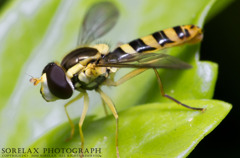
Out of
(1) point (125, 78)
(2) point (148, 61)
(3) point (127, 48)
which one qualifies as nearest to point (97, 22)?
(3) point (127, 48)

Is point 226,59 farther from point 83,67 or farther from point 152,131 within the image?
point 152,131

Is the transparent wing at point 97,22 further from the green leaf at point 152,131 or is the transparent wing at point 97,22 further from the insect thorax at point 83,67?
the green leaf at point 152,131

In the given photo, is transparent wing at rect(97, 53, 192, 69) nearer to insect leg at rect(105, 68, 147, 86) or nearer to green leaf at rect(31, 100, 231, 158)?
insect leg at rect(105, 68, 147, 86)

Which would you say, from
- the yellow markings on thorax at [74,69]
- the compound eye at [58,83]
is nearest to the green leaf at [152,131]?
the compound eye at [58,83]

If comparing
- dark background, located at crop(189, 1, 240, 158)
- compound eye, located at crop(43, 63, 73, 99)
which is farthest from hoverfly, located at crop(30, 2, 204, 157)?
dark background, located at crop(189, 1, 240, 158)

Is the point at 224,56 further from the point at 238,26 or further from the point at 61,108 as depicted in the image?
the point at 61,108
